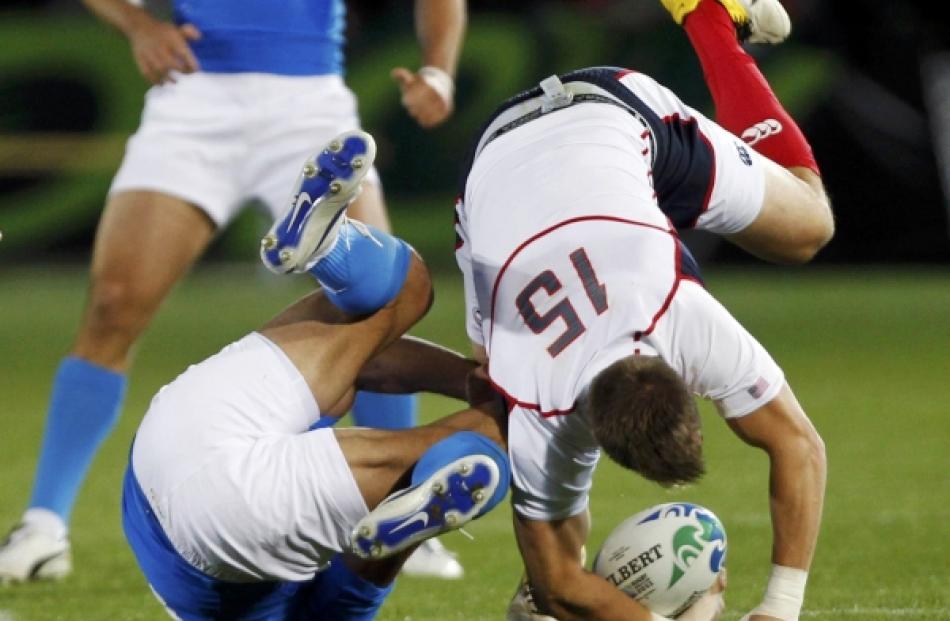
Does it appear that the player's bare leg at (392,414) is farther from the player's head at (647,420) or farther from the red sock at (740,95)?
the player's head at (647,420)

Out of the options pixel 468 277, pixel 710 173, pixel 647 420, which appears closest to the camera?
pixel 647 420

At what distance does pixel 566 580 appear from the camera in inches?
153

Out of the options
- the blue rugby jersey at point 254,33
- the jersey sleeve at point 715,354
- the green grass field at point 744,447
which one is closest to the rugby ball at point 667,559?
the jersey sleeve at point 715,354

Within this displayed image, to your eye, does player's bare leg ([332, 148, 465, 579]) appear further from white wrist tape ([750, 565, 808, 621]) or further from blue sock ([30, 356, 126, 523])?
white wrist tape ([750, 565, 808, 621])

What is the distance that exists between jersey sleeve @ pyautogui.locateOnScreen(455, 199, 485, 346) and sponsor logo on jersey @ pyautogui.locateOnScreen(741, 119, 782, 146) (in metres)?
1.07

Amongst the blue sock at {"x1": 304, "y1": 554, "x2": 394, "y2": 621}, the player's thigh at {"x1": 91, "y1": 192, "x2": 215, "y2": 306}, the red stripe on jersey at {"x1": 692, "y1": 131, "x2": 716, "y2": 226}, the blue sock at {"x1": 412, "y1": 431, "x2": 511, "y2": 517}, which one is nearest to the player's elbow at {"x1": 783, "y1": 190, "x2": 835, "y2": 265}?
the red stripe on jersey at {"x1": 692, "y1": 131, "x2": 716, "y2": 226}

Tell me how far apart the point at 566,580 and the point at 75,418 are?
1.99 meters

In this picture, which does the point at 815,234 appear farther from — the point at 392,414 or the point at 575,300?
the point at 392,414

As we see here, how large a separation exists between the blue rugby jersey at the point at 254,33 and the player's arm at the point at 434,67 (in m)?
0.32

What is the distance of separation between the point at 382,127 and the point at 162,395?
9964 millimetres

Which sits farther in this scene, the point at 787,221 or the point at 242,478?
the point at 787,221

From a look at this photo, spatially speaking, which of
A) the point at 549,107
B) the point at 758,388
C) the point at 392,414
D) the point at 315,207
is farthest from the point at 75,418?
the point at 758,388

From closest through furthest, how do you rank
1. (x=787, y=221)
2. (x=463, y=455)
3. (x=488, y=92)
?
(x=463, y=455), (x=787, y=221), (x=488, y=92)

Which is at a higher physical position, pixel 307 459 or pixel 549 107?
pixel 549 107
